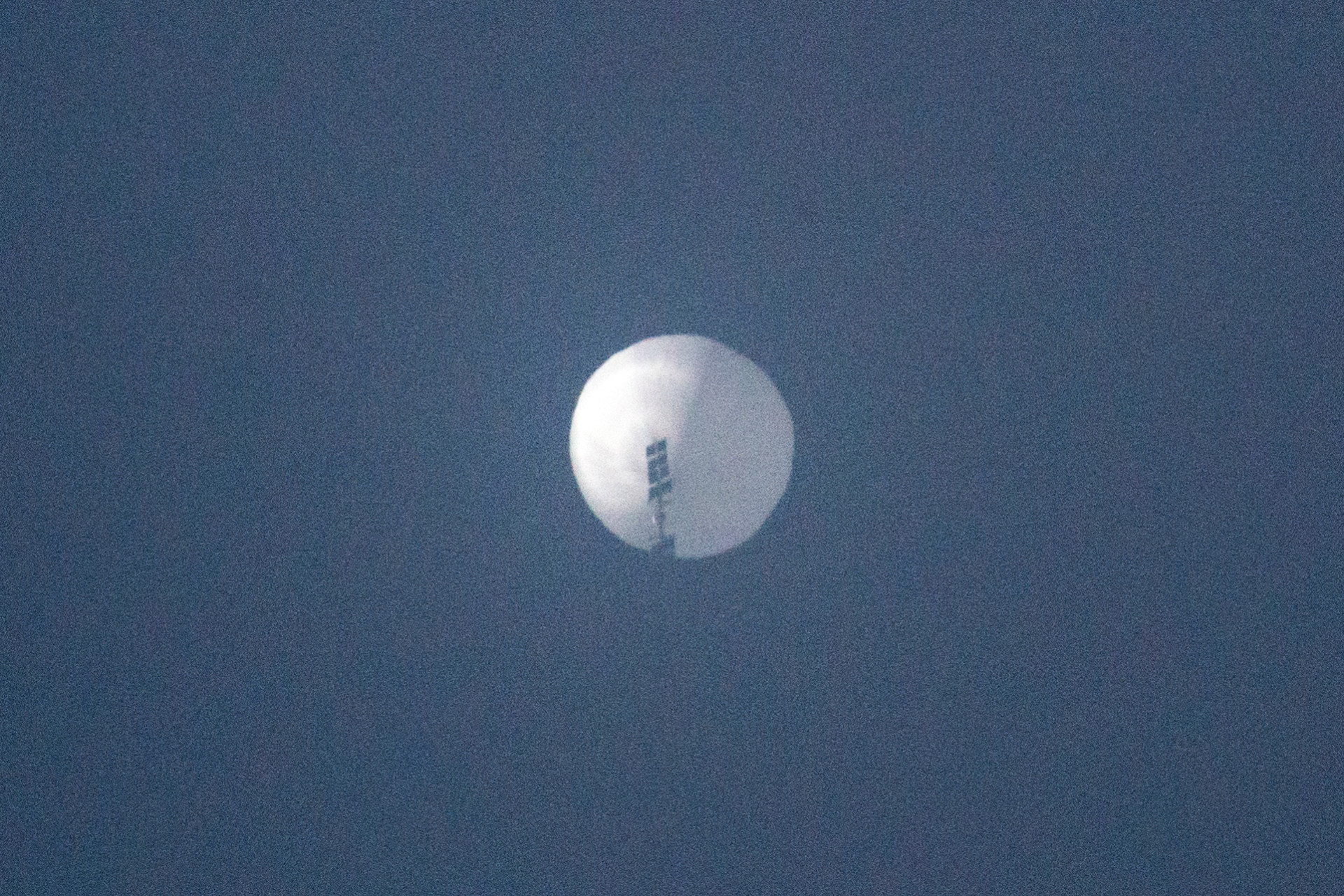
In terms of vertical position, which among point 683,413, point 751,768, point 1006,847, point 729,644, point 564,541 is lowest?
point 1006,847

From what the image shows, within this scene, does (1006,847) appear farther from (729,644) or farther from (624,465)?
(624,465)

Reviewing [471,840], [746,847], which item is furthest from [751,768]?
[471,840]

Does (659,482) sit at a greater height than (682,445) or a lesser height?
lesser

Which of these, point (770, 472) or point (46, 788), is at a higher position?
point (770, 472)
